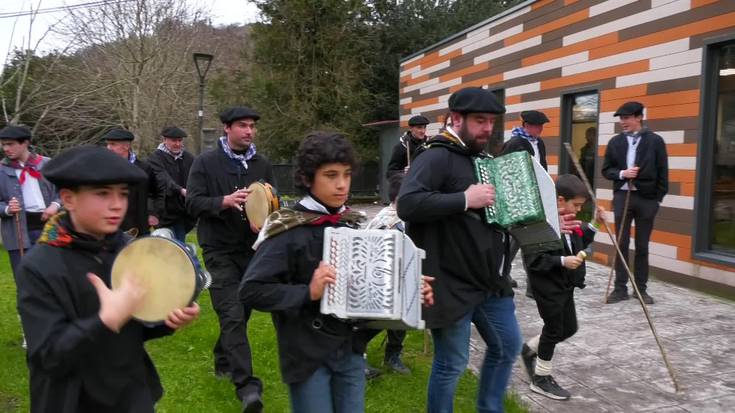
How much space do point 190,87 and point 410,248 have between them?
58.1ft

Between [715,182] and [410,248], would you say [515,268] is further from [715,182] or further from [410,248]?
[410,248]

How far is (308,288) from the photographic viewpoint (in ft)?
7.93

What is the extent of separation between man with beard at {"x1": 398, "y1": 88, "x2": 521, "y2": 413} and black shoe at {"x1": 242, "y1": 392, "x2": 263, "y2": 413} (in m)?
1.17

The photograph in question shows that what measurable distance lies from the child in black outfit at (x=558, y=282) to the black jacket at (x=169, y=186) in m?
3.79

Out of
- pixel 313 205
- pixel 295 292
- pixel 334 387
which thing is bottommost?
pixel 334 387

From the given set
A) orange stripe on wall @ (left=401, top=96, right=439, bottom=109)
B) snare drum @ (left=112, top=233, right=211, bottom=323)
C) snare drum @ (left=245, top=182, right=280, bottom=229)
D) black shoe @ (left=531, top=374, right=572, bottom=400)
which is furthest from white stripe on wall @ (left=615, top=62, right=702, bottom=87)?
snare drum @ (left=112, top=233, right=211, bottom=323)

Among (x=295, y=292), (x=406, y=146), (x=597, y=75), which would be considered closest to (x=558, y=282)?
(x=295, y=292)

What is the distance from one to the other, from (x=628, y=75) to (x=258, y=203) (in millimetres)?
6504

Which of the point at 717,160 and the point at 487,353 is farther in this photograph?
the point at 717,160

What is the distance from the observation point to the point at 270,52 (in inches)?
834

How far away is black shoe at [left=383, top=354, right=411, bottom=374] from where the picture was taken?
465 cm

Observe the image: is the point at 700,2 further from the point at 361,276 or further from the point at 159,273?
the point at 159,273

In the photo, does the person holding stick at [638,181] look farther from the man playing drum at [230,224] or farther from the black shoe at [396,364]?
the man playing drum at [230,224]

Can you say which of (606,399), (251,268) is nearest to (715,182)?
(606,399)
